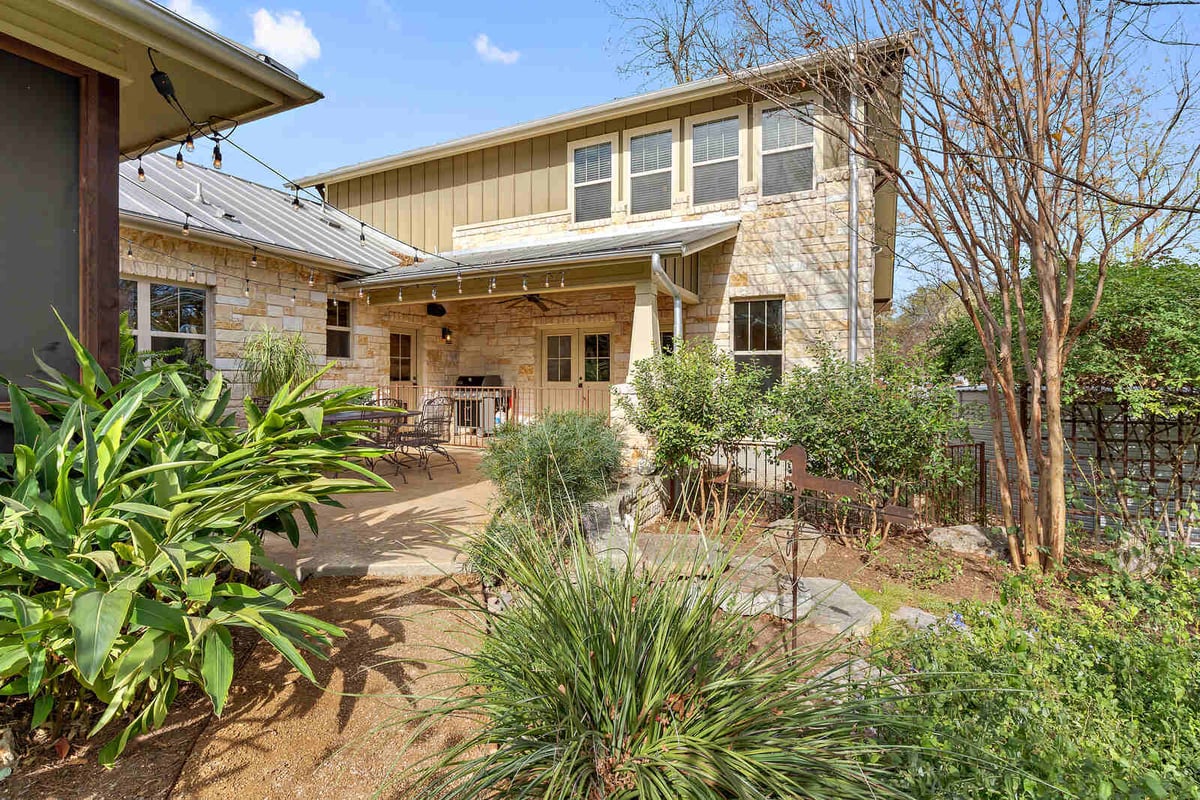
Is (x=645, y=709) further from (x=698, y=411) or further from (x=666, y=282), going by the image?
(x=666, y=282)

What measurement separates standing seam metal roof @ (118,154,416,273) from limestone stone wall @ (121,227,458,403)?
14.2 inches

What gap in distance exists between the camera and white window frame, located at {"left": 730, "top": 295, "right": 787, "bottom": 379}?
8102 millimetres

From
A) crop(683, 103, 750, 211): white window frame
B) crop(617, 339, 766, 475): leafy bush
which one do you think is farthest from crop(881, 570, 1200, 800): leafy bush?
crop(683, 103, 750, 211): white window frame

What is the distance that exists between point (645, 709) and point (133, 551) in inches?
66.7

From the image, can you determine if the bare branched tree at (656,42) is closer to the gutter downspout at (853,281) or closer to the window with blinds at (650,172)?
the window with blinds at (650,172)

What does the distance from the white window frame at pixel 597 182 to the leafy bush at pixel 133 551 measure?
757 cm

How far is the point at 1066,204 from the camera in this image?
12.7 feet

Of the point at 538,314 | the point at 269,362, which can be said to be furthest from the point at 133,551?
the point at 538,314

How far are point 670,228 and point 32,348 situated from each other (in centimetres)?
754

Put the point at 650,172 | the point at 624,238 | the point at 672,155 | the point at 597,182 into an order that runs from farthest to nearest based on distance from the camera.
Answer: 1. the point at 597,182
2. the point at 650,172
3. the point at 672,155
4. the point at 624,238

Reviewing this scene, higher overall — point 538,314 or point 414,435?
point 538,314

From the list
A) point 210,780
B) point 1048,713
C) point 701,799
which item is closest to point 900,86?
point 1048,713

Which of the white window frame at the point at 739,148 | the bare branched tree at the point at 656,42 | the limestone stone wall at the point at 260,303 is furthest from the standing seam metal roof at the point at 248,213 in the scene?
the bare branched tree at the point at 656,42

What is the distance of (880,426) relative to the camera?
4691mm
